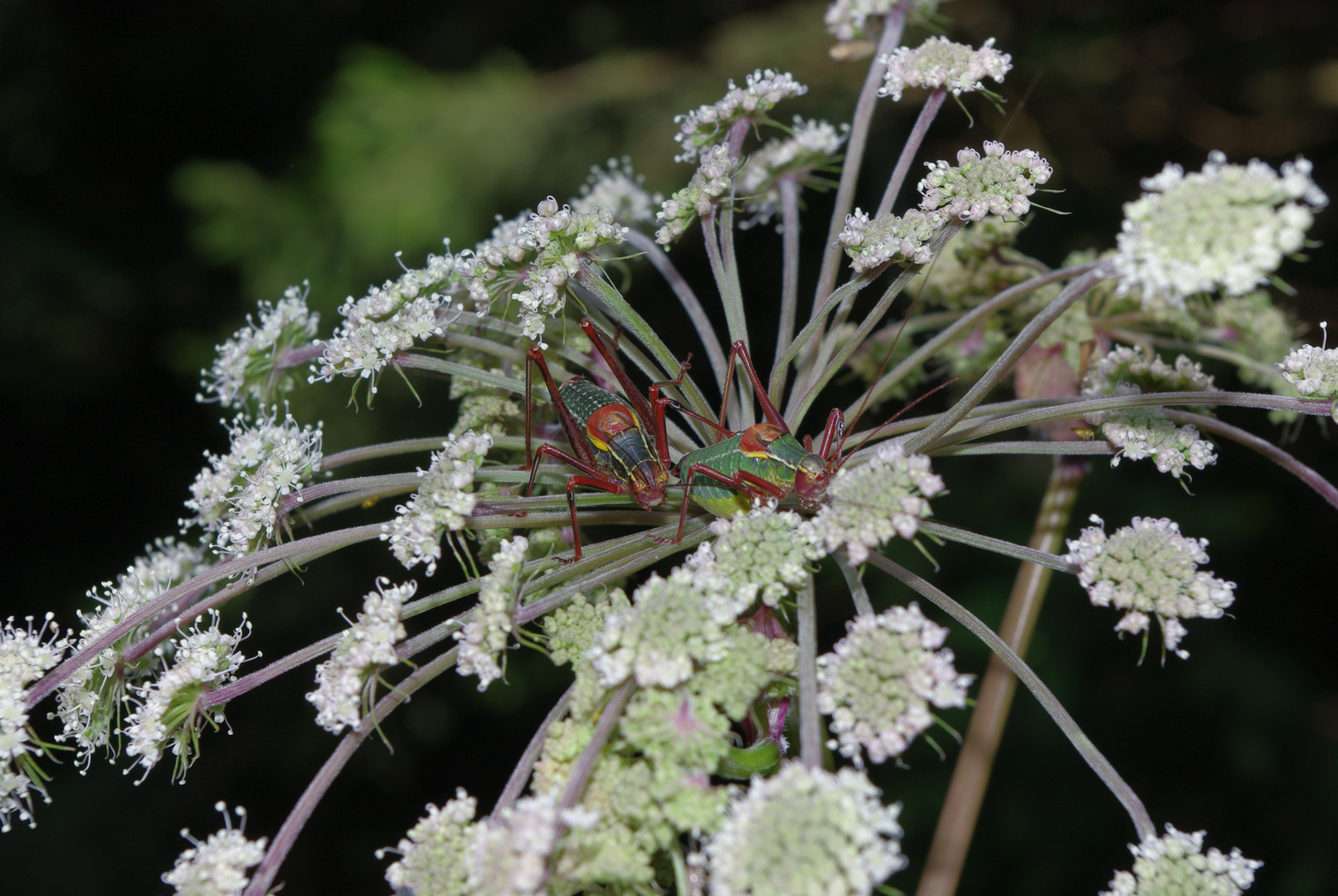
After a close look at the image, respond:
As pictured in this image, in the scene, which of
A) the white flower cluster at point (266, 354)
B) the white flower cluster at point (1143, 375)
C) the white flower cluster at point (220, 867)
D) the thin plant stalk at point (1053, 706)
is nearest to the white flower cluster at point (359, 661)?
the white flower cluster at point (220, 867)

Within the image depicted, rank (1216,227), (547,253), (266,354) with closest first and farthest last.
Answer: (1216,227) → (547,253) → (266,354)

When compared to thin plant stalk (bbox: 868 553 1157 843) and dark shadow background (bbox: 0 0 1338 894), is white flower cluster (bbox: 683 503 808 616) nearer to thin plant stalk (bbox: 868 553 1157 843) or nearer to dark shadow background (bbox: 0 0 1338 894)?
thin plant stalk (bbox: 868 553 1157 843)

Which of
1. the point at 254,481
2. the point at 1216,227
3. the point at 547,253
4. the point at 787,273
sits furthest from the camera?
the point at 787,273

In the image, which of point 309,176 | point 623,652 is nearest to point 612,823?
point 623,652

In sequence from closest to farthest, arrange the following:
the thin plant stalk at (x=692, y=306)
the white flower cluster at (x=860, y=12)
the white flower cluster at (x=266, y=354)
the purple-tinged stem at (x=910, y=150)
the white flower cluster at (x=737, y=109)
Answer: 1. the purple-tinged stem at (x=910, y=150)
2. the thin plant stalk at (x=692, y=306)
3. the white flower cluster at (x=737, y=109)
4. the white flower cluster at (x=266, y=354)
5. the white flower cluster at (x=860, y=12)

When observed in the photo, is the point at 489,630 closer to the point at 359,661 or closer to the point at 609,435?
the point at 359,661

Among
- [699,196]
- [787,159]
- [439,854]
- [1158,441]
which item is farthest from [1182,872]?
[787,159]

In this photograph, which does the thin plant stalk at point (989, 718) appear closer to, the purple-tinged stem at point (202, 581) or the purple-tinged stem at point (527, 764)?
the purple-tinged stem at point (527, 764)

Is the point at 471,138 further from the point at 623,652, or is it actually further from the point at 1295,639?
the point at 1295,639
